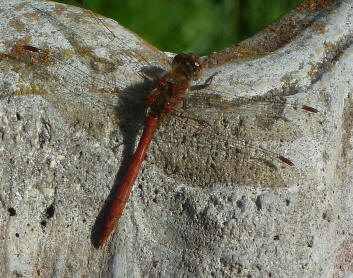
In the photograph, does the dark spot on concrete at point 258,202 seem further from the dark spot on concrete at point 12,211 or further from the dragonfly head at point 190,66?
the dark spot on concrete at point 12,211

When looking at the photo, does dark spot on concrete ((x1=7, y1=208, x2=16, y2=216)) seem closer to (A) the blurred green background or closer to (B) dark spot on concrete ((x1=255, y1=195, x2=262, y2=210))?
(B) dark spot on concrete ((x1=255, y1=195, x2=262, y2=210))

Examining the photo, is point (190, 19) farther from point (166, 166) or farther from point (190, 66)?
point (166, 166)

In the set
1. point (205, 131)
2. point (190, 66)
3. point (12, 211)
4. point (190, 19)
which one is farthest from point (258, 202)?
point (190, 19)

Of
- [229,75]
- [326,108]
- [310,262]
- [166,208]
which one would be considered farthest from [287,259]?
[229,75]

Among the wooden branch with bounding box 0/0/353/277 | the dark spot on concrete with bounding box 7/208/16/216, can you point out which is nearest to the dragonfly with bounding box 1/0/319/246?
the wooden branch with bounding box 0/0/353/277

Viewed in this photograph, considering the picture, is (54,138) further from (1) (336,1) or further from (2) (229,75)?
(1) (336,1)

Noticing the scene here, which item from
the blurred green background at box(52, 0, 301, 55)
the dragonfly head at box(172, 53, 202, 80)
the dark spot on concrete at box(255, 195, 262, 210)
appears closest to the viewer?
the dark spot on concrete at box(255, 195, 262, 210)
